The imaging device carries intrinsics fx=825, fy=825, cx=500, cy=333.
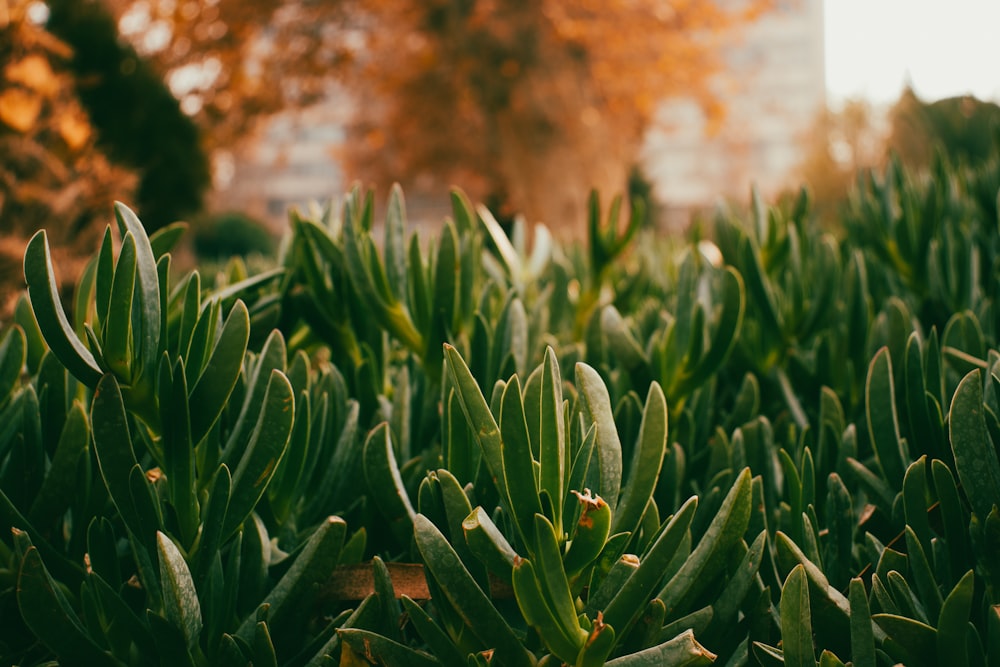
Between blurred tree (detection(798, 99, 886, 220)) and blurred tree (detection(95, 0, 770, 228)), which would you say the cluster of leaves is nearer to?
blurred tree (detection(95, 0, 770, 228))

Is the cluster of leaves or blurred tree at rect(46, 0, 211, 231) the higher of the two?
blurred tree at rect(46, 0, 211, 231)

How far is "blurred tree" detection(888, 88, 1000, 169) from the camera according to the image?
561cm

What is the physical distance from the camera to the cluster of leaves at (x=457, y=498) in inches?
21.4

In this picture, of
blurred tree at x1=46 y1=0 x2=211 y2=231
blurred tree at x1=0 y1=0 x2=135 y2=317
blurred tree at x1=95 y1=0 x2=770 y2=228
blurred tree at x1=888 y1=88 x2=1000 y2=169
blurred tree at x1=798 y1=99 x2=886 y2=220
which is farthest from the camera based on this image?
blurred tree at x1=798 y1=99 x2=886 y2=220

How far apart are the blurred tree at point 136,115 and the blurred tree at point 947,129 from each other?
17.6 feet

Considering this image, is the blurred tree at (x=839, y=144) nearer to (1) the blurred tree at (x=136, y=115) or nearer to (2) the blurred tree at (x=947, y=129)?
(2) the blurred tree at (x=947, y=129)

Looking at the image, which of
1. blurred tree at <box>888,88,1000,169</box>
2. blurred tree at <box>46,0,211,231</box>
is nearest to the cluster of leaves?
blurred tree at <box>888,88,1000,169</box>

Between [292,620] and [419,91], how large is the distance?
13356 mm

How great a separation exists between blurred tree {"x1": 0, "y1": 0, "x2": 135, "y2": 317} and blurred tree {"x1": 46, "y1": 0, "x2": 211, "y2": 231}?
1113mm

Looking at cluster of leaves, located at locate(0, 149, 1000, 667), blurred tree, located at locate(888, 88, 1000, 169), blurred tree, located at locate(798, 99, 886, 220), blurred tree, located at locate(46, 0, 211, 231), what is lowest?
blurred tree, located at locate(798, 99, 886, 220)

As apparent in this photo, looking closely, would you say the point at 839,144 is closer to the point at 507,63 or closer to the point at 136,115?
the point at 507,63

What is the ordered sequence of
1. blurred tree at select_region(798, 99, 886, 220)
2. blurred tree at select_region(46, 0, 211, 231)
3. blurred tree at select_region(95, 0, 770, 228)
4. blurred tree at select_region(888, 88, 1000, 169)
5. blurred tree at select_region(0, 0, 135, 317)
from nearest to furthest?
1. blurred tree at select_region(0, 0, 135, 317)
2. blurred tree at select_region(888, 88, 1000, 169)
3. blurred tree at select_region(46, 0, 211, 231)
4. blurred tree at select_region(95, 0, 770, 228)
5. blurred tree at select_region(798, 99, 886, 220)

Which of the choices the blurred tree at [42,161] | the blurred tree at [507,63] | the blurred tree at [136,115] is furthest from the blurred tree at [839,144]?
the blurred tree at [42,161]

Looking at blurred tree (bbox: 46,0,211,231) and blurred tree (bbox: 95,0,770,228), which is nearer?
blurred tree (bbox: 46,0,211,231)
